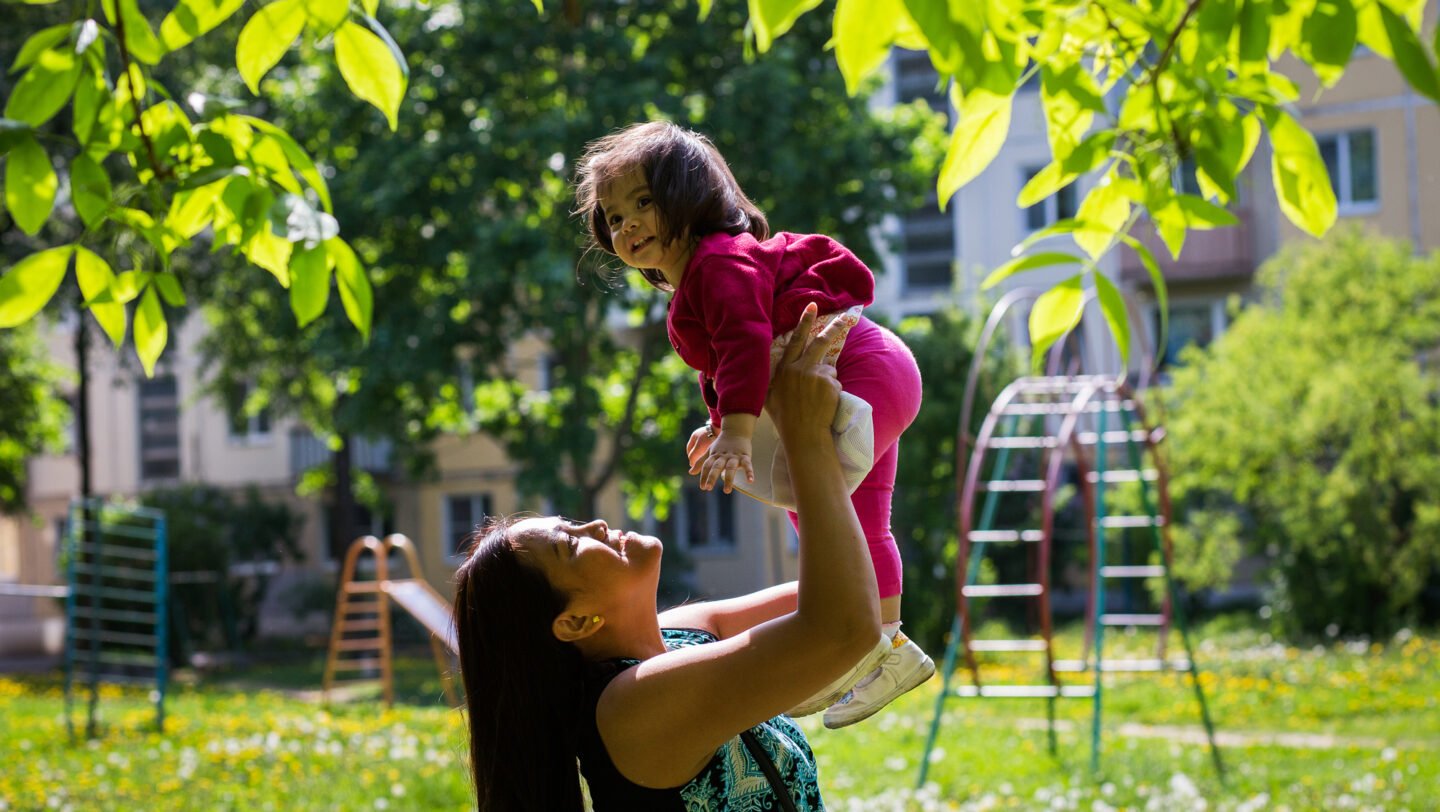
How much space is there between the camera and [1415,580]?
15.6 meters

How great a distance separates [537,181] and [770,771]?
15.5m

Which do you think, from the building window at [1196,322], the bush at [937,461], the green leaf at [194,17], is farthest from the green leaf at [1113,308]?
the building window at [1196,322]

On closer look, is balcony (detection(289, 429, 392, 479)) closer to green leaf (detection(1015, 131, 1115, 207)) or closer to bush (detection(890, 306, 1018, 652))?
bush (detection(890, 306, 1018, 652))

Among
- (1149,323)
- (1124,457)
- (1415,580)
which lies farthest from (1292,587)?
(1149,323)

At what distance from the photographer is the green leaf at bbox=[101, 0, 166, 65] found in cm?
223

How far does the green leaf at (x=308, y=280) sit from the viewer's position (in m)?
2.26

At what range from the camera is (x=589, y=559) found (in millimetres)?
2207

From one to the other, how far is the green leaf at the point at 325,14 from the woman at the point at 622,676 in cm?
76

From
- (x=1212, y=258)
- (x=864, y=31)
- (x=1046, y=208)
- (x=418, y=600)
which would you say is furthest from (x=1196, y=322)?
(x=864, y=31)

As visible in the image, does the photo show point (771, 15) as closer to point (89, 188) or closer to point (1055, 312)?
point (1055, 312)

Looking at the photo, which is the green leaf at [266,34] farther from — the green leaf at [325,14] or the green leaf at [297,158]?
the green leaf at [297,158]

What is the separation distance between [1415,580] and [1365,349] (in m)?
2.61

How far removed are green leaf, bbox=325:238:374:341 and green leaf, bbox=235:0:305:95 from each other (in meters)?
0.37

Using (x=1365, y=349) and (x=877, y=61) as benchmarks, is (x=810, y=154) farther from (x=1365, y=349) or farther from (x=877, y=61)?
(x=877, y=61)
